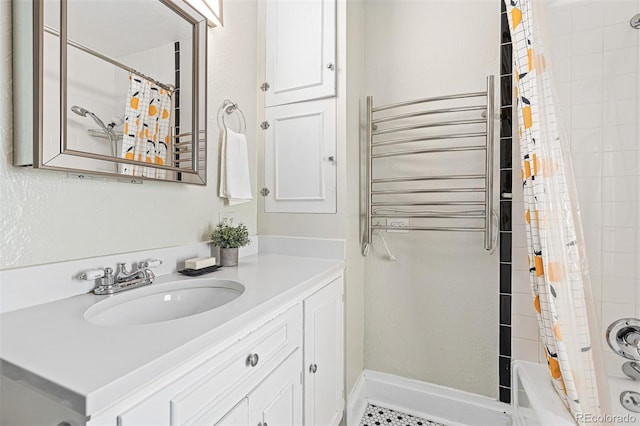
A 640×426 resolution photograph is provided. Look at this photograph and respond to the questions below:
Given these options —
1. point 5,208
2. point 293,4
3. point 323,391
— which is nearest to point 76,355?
point 5,208

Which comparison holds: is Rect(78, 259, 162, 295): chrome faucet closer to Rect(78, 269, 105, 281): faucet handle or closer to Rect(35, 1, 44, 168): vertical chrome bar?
Rect(78, 269, 105, 281): faucet handle

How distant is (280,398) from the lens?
0.95 m

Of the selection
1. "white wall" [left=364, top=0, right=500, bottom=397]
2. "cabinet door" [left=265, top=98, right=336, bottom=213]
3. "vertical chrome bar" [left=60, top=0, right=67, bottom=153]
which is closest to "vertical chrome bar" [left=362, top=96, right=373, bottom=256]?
"white wall" [left=364, top=0, right=500, bottom=397]

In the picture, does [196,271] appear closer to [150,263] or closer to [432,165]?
[150,263]

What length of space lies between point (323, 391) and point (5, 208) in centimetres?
122

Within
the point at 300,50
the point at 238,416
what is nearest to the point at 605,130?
the point at 300,50

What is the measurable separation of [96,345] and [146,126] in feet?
2.64

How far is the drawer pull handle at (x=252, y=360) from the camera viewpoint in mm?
796

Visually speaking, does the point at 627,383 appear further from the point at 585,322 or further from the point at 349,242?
the point at 349,242

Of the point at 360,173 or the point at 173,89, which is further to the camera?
the point at 360,173

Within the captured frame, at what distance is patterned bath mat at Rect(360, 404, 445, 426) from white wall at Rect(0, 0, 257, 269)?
1.29 m

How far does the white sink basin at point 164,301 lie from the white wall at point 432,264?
1032 millimetres

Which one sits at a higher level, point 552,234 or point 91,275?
point 552,234

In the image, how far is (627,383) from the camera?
117 centimetres
